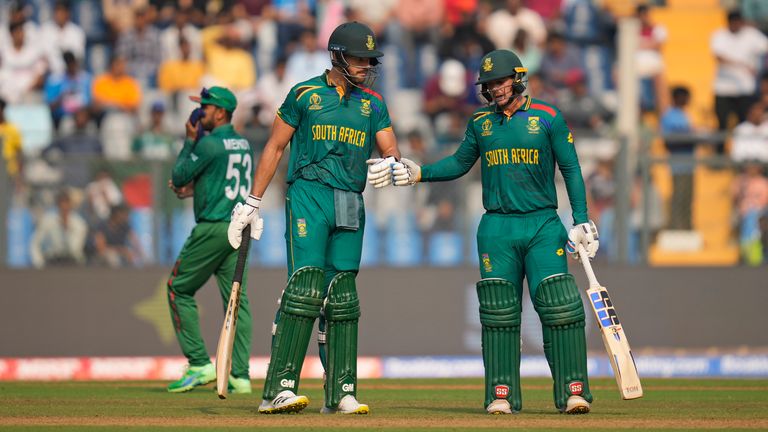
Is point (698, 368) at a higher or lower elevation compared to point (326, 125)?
lower

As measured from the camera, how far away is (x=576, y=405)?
8.50 meters

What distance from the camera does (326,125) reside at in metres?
8.49

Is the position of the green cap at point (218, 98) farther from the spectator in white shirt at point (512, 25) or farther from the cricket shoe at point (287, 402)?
the spectator in white shirt at point (512, 25)

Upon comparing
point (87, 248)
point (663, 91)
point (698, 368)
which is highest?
point (663, 91)

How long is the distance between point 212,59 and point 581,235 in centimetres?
1073

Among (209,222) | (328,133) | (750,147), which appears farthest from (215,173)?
(750,147)

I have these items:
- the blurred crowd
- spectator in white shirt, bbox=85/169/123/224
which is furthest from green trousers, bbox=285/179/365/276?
spectator in white shirt, bbox=85/169/123/224

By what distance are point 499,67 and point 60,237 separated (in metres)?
7.64

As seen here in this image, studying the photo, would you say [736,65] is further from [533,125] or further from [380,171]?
[380,171]

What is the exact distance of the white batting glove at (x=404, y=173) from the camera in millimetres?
8586

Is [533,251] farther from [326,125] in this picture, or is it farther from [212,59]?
[212,59]

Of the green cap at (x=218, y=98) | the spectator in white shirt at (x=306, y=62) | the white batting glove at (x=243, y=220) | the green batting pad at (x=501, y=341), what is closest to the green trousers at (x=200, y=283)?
the green cap at (x=218, y=98)

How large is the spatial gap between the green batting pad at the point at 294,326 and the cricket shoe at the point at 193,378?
279 cm

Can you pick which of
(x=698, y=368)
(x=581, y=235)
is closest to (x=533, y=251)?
(x=581, y=235)
